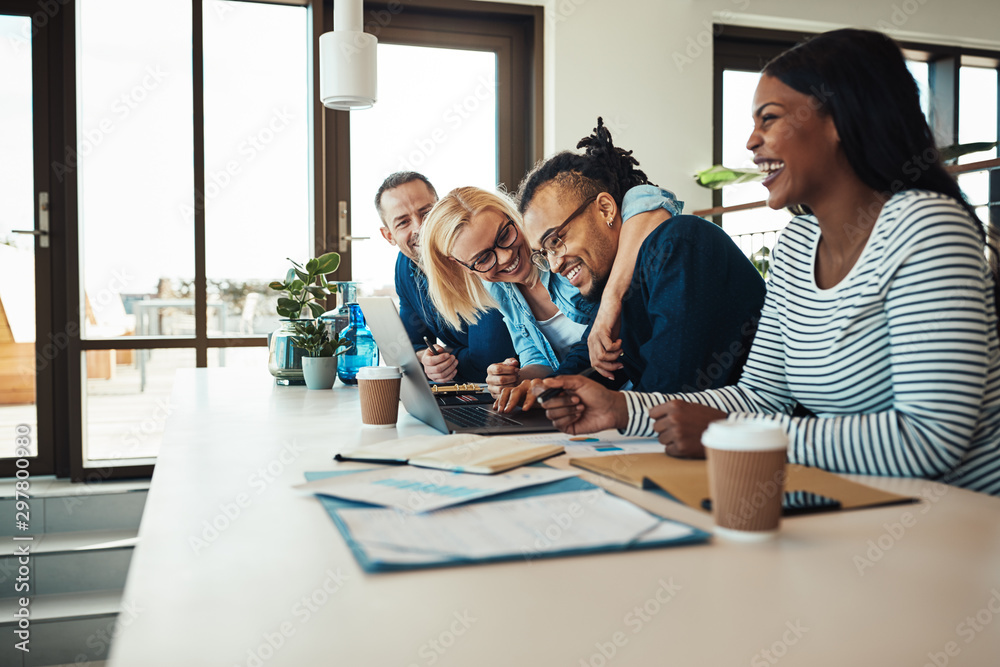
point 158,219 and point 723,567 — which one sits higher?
point 158,219

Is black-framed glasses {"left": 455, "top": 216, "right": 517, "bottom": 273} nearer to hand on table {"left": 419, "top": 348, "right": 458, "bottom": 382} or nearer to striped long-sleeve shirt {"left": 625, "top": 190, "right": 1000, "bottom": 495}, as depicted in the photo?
hand on table {"left": 419, "top": 348, "right": 458, "bottom": 382}

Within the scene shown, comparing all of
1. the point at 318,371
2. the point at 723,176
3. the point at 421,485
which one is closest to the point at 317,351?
the point at 318,371

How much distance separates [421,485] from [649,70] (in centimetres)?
348

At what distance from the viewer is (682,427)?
3.30 ft

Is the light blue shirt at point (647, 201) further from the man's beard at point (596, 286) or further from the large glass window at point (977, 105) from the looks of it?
the large glass window at point (977, 105)

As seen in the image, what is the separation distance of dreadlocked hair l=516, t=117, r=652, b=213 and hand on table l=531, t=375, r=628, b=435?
0.75 m

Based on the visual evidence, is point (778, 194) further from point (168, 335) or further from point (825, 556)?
point (168, 335)

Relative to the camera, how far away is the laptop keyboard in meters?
1.32

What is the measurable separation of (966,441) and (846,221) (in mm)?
379

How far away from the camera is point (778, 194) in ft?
4.01

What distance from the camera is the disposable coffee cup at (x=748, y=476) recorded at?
0.69m

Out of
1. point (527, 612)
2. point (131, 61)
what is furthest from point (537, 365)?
point (131, 61)

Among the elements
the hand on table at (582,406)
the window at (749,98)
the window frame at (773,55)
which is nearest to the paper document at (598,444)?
the hand on table at (582,406)
